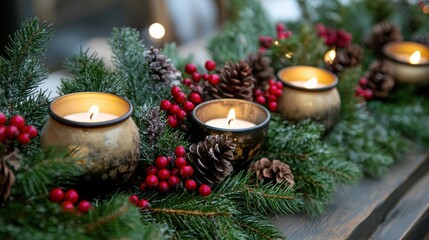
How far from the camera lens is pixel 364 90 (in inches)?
36.3

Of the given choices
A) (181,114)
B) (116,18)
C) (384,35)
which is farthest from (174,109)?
(116,18)

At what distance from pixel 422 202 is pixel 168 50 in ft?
1.49

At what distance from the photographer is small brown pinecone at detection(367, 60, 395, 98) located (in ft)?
3.01

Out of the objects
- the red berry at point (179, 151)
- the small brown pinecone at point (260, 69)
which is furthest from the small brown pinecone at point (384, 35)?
the red berry at point (179, 151)

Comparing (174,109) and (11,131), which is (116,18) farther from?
(11,131)

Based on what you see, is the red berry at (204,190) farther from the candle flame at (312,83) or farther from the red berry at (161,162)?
the candle flame at (312,83)

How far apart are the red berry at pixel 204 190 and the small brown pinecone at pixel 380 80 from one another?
46 cm

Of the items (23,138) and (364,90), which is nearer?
(23,138)

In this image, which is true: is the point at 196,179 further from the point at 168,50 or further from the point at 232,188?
the point at 168,50

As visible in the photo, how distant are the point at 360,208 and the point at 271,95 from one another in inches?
7.7

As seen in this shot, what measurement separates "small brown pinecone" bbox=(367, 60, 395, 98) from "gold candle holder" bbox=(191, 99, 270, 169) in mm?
329

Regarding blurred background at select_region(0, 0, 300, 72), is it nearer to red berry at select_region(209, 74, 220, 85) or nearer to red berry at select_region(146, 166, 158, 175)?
red berry at select_region(209, 74, 220, 85)

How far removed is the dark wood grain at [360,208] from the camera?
0.65 meters

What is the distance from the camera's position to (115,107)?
1.96 ft
